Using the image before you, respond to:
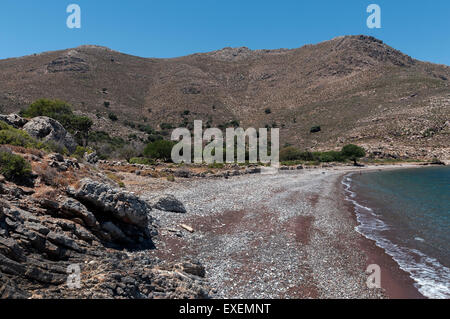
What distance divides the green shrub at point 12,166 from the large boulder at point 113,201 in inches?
67.0

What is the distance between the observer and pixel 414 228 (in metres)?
15.8

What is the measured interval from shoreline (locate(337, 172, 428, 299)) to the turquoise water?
243mm

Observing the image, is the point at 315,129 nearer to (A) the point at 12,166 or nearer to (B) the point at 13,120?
(B) the point at 13,120

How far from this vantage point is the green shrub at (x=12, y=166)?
8383 millimetres

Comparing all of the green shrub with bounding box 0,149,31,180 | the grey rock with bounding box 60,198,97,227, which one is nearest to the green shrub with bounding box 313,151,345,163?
the grey rock with bounding box 60,198,97,227

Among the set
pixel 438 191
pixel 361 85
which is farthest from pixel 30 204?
pixel 361 85

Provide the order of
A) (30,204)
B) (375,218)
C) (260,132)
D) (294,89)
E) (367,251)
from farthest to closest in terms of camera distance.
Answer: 1. (294,89)
2. (260,132)
3. (375,218)
4. (367,251)
5. (30,204)

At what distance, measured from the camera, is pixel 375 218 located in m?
18.0

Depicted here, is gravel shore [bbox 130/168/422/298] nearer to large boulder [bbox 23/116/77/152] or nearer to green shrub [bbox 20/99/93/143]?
large boulder [bbox 23/116/77/152]

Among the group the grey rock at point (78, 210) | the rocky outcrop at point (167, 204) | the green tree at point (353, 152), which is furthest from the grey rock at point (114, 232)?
the green tree at point (353, 152)

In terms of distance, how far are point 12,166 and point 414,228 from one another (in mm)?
19309
